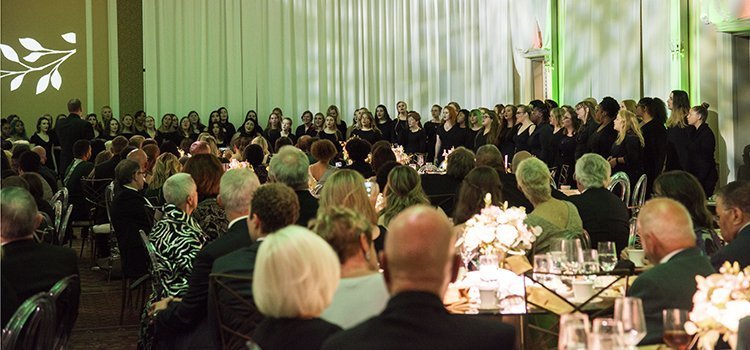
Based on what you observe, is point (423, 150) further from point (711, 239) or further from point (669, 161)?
point (711, 239)

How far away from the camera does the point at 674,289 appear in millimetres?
3732

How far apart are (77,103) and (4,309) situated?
12.1 meters

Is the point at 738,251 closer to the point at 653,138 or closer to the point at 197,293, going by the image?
the point at 197,293

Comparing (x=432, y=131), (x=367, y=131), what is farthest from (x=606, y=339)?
(x=432, y=131)

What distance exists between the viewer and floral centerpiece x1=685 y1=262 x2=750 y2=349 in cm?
313

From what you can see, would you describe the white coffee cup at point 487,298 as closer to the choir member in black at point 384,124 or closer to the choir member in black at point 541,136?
the choir member in black at point 541,136

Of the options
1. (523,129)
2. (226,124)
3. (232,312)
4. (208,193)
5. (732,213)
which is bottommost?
(232,312)

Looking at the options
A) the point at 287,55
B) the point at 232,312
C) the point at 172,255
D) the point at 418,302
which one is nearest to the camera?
the point at 418,302

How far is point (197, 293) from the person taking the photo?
15.7 ft

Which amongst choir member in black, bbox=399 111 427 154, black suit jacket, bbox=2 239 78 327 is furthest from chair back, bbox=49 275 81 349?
choir member in black, bbox=399 111 427 154

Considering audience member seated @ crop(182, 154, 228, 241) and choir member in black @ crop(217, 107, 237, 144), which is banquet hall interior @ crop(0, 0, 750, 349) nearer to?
audience member seated @ crop(182, 154, 228, 241)

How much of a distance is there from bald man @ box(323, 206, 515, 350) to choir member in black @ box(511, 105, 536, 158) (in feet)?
34.8

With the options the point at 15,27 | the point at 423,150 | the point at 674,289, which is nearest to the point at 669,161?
the point at 423,150

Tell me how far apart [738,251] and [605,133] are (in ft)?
21.0
